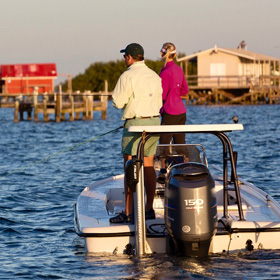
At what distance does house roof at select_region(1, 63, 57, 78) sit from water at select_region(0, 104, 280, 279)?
177 feet

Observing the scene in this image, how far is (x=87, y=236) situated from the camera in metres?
7.64

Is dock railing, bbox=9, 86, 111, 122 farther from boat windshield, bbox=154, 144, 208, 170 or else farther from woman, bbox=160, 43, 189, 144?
boat windshield, bbox=154, 144, 208, 170

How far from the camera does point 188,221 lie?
7.07 metres

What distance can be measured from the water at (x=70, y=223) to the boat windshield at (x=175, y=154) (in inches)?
57.2

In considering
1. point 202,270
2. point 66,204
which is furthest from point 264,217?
point 66,204

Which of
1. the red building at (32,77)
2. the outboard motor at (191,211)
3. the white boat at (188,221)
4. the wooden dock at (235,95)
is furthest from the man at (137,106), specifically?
the red building at (32,77)

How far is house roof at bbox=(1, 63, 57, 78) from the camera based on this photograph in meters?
82.3

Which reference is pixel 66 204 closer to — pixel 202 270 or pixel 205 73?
pixel 202 270

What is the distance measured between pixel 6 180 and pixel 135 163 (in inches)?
399

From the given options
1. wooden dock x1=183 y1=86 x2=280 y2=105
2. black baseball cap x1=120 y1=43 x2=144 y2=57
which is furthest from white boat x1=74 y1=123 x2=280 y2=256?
wooden dock x1=183 y1=86 x2=280 y2=105

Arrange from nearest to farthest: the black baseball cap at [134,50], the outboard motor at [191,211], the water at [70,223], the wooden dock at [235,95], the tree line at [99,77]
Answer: the outboard motor at [191,211], the water at [70,223], the black baseball cap at [134,50], the wooden dock at [235,95], the tree line at [99,77]

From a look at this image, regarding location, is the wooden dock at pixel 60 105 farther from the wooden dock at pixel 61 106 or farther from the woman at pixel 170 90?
the woman at pixel 170 90

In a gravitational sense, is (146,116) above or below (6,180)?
above

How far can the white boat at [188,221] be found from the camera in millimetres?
7109
